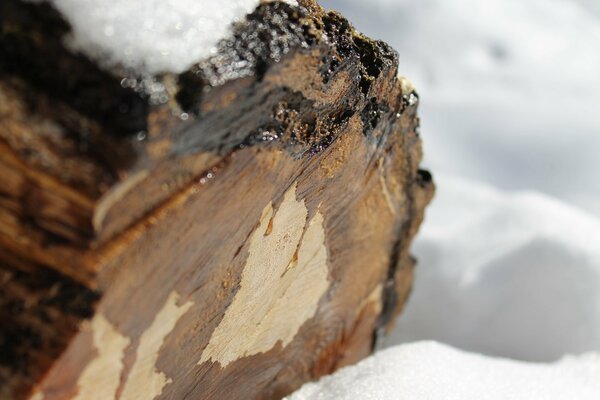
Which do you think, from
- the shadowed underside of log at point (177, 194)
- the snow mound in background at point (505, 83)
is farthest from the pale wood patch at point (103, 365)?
the snow mound in background at point (505, 83)

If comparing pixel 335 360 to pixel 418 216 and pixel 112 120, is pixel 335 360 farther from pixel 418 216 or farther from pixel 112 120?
pixel 112 120

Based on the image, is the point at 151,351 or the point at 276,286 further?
the point at 276,286

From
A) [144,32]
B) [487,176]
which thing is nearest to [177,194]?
[144,32]

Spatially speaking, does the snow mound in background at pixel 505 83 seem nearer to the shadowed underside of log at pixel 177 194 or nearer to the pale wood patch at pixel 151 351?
the shadowed underside of log at pixel 177 194

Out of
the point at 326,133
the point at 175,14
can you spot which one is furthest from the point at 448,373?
the point at 175,14

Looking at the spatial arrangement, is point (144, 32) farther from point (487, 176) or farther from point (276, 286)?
point (487, 176)

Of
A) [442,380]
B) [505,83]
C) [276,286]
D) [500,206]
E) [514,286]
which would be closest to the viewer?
[276,286]

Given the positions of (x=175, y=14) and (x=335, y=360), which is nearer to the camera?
(x=175, y=14)
